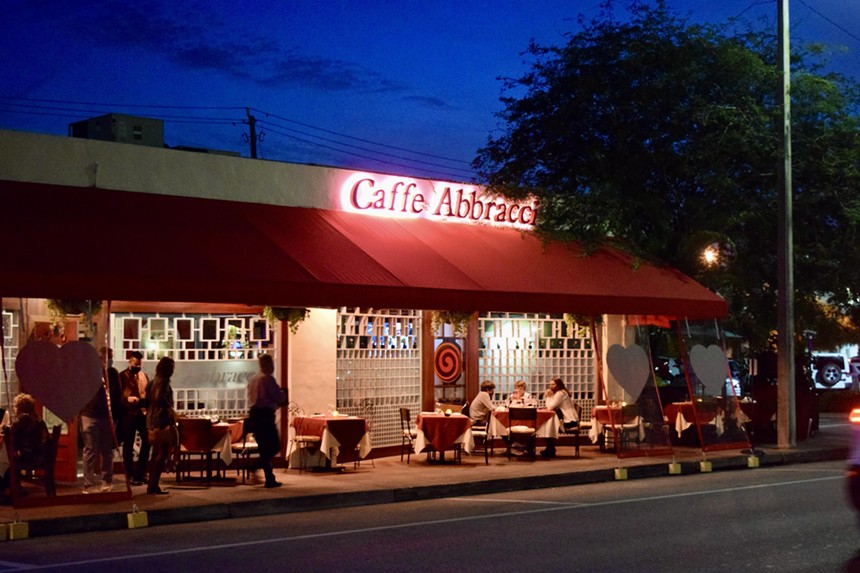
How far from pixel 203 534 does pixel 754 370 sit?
18.2m

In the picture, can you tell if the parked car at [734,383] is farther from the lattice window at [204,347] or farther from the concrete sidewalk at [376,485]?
the lattice window at [204,347]

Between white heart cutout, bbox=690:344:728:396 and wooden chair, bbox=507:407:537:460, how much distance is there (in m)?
3.10

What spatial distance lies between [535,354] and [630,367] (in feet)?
13.7

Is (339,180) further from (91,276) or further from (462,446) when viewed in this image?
(91,276)

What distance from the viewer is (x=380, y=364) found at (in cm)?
2131

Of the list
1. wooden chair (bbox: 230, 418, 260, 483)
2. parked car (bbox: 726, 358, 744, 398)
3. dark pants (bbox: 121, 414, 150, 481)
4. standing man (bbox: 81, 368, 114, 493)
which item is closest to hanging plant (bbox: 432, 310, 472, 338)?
wooden chair (bbox: 230, 418, 260, 483)

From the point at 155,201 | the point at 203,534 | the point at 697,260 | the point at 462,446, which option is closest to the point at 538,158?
the point at 697,260

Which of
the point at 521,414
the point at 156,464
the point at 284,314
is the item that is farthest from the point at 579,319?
the point at 156,464

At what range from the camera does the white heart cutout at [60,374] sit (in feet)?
45.9

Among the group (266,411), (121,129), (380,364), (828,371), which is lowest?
(266,411)

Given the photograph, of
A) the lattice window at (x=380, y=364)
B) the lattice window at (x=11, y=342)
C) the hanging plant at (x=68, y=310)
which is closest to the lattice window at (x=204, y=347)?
the lattice window at (x=380, y=364)

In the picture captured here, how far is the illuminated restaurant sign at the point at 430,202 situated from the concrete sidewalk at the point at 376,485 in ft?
14.7

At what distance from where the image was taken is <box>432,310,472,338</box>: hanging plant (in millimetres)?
20656

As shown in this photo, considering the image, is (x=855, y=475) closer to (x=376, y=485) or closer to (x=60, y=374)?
(x=376, y=485)
